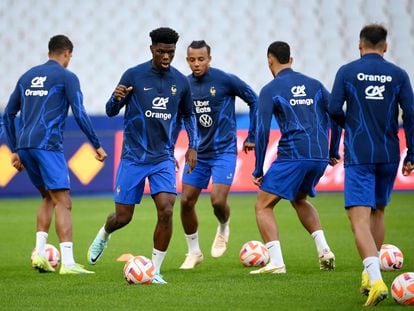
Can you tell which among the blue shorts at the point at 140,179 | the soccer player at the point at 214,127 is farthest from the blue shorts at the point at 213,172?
the blue shorts at the point at 140,179

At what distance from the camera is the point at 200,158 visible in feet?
40.7

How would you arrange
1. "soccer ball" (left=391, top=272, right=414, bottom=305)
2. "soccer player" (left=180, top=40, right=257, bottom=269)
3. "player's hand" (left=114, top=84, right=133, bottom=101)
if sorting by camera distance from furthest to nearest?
"soccer player" (left=180, top=40, right=257, bottom=269), "player's hand" (left=114, top=84, right=133, bottom=101), "soccer ball" (left=391, top=272, right=414, bottom=305)

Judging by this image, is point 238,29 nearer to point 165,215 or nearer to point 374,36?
point 165,215

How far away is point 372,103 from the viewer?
8.58 meters

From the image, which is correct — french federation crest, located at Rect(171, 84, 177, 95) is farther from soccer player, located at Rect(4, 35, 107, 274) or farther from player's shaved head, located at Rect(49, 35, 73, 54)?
player's shaved head, located at Rect(49, 35, 73, 54)

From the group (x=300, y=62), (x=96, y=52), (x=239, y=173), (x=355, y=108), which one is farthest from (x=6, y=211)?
(x=355, y=108)

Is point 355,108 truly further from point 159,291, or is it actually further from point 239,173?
point 239,173

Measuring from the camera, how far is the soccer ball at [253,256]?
37.6 ft

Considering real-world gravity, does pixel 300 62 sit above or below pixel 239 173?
above

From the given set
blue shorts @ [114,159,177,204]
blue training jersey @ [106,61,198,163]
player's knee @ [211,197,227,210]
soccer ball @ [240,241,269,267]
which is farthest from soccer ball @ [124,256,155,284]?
player's knee @ [211,197,227,210]

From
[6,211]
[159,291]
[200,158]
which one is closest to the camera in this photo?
[159,291]

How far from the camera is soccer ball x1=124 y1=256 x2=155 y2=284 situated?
31.7 feet

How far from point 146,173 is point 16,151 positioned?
1.73 metres

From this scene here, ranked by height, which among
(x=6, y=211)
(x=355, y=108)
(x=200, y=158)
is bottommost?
(x=6, y=211)
